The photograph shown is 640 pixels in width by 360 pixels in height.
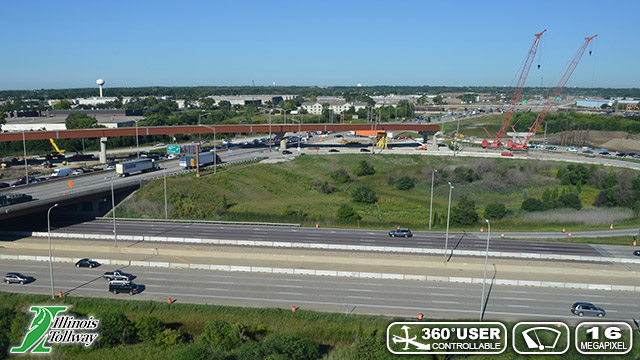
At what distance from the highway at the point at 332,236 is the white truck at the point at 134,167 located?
11872mm

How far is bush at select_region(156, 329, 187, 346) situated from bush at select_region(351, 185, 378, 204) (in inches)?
1480

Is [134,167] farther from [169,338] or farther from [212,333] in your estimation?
[212,333]

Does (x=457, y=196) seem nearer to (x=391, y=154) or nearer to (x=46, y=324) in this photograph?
(x=391, y=154)

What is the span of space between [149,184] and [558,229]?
4951 cm

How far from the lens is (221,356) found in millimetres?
24969

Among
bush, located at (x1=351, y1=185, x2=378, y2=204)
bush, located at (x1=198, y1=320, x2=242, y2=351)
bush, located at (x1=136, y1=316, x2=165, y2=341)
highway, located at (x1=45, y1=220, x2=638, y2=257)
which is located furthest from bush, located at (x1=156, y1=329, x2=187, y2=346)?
bush, located at (x1=351, y1=185, x2=378, y2=204)

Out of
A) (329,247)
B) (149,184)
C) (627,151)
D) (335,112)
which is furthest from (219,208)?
(335,112)

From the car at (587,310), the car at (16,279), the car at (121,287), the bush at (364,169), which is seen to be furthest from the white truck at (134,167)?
the car at (587,310)

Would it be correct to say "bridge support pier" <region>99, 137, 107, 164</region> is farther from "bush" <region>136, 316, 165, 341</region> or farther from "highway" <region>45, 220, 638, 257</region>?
"bush" <region>136, 316, 165, 341</region>

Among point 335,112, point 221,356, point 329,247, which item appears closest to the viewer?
point 221,356

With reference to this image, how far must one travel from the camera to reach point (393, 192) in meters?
68.3

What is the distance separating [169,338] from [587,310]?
27740 millimetres

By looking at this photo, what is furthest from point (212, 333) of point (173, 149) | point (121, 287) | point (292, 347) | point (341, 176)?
point (173, 149)

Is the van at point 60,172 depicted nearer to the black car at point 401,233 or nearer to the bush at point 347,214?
the bush at point 347,214
